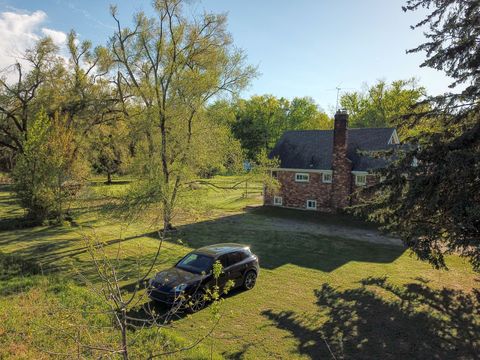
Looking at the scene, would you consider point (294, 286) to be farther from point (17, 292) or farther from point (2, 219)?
point (2, 219)

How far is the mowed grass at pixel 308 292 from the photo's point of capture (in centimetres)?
918

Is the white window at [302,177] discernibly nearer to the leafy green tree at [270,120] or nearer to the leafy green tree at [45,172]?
the leafy green tree at [45,172]

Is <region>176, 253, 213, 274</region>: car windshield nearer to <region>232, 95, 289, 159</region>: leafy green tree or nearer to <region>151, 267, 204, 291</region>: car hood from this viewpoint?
<region>151, 267, 204, 291</region>: car hood

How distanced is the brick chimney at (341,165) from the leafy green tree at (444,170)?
45.0 ft

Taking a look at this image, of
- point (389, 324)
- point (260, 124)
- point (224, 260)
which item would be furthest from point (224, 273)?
point (260, 124)

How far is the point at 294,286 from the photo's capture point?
1320 cm

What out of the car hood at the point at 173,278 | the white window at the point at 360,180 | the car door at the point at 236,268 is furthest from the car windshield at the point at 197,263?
the white window at the point at 360,180

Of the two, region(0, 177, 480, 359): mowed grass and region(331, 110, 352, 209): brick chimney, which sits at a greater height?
region(331, 110, 352, 209): brick chimney

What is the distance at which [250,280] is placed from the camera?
1285cm

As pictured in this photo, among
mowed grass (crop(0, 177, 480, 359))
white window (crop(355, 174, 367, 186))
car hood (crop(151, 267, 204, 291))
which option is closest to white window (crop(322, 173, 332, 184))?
white window (crop(355, 174, 367, 186))

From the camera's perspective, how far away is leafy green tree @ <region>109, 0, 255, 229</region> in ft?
66.1

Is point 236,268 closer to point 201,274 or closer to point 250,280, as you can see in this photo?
point 250,280

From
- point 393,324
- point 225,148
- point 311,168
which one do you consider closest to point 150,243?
point 225,148

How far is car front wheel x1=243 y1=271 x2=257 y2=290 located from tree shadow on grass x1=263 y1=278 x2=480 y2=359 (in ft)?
6.04
